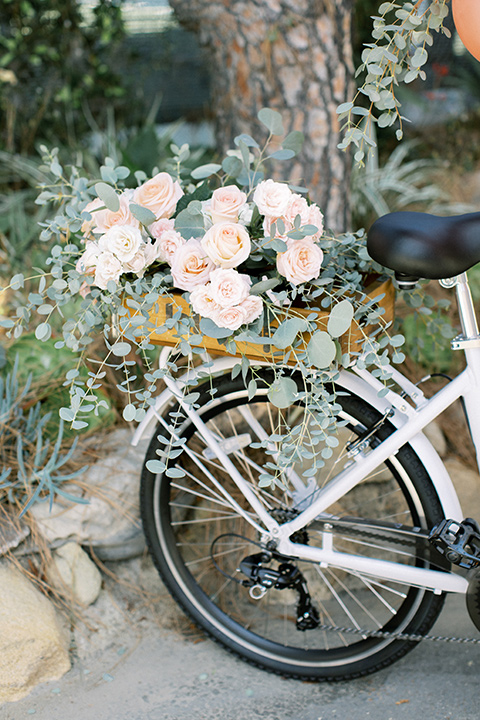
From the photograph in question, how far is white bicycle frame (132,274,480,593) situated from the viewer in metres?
1.45

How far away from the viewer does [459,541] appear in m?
1.46

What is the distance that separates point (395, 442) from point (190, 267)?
61 cm

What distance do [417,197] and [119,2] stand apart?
6.30ft

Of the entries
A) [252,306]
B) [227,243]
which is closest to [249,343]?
[252,306]

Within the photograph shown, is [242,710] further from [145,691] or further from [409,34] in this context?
[409,34]

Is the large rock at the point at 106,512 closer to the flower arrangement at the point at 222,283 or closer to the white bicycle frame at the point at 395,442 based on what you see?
the white bicycle frame at the point at 395,442

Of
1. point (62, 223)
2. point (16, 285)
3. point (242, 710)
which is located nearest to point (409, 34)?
point (62, 223)

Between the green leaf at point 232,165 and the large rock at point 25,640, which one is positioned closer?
the green leaf at point 232,165

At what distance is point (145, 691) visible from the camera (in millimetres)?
1750

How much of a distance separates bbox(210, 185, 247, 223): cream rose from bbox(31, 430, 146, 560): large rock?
3.06ft

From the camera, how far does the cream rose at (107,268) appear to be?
4.41 ft

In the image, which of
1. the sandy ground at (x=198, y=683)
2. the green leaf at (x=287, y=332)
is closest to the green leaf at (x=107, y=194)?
the green leaf at (x=287, y=332)

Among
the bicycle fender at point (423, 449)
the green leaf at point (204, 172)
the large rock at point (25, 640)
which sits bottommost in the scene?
the large rock at point (25, 640)

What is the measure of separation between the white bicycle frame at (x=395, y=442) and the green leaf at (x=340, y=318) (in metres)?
0.23
